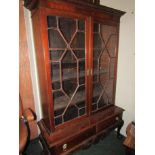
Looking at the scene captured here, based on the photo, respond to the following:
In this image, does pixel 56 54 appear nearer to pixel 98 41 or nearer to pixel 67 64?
pixel 67 64

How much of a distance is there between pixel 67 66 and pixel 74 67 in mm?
89

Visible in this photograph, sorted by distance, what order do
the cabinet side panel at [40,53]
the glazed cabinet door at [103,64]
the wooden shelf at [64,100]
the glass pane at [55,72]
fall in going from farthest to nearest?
the glazed cabinet door at [103,64] → the wooden shelf at [64,100] → the glass pane at [55,72] → the cabinet side panel at [40,53]

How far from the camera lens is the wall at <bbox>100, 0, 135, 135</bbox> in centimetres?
160

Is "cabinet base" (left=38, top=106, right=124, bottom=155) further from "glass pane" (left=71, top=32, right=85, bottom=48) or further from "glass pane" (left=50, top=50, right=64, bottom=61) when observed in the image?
"glass pane" (left=71, top=32, right=85, bottom=48)

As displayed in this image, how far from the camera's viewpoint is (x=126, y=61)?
1707mm

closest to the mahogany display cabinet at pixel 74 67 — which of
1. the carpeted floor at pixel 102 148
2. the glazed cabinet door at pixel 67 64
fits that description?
the glazed cabinet door at pixel 67 64

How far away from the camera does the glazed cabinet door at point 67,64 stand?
1178mm

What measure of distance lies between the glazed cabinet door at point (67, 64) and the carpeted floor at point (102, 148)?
2.06ft

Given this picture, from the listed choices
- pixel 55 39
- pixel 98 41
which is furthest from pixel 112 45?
pixel 55 39

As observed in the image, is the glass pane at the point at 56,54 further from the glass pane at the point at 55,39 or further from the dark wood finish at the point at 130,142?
the dark wood finish at the point at 130,142

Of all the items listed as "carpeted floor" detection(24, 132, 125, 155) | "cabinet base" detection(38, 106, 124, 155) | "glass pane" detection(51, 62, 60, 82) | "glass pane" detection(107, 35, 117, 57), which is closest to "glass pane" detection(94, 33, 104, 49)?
"glass pane" detection(107, 35, 117, 57)
